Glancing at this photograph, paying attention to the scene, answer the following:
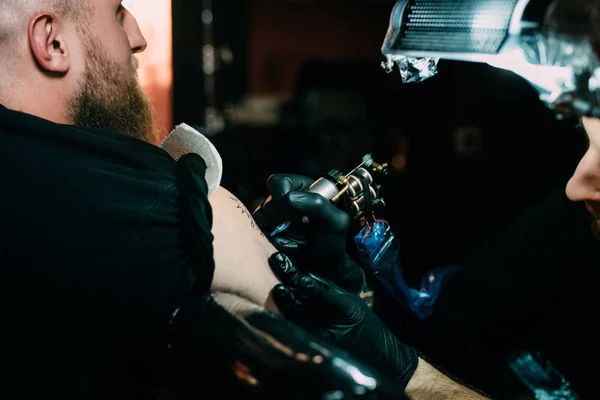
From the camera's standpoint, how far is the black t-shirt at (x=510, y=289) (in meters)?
1.74

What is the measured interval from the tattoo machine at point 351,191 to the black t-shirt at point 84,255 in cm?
39

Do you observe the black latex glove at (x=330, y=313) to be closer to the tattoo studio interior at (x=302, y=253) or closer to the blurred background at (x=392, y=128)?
the tattoo studio interior at (x=302, y=253)

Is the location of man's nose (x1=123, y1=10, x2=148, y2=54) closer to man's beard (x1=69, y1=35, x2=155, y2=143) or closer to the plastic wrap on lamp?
man's beard (x1=69, y1=35, x2=155, y2=143)

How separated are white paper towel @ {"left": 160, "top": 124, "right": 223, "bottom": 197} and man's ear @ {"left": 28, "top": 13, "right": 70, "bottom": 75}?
26 cm

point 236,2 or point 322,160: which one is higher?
point 236,2

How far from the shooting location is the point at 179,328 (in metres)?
0.84

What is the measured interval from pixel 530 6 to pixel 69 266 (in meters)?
0.78

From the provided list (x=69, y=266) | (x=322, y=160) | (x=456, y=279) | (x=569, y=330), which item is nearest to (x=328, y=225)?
(x=69, y=266)

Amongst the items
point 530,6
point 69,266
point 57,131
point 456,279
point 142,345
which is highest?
point 530,6

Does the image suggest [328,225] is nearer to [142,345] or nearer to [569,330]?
[142,345]

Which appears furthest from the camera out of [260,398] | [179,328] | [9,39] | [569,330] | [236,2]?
[236,2]

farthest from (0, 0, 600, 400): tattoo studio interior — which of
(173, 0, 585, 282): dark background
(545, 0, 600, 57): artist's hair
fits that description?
(173, 0, 585, 282): dark background

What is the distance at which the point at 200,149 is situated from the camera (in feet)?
3.46

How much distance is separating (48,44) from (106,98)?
0.16 m
